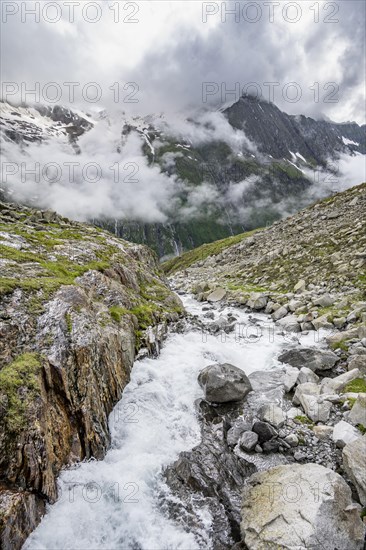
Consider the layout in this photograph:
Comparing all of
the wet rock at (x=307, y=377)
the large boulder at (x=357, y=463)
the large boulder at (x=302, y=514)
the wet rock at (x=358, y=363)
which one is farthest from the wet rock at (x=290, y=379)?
the large boulder at (x=302, y=514)

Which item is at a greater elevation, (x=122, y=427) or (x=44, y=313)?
(x=44, y=313)

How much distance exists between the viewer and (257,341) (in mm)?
27094

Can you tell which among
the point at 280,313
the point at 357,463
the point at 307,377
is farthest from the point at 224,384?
the point at 280,313

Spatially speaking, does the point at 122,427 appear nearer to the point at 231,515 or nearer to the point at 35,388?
the point at 35,388

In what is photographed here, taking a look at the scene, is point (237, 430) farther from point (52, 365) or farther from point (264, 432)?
point (52, 365)

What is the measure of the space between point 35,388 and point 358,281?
3056 centimetres

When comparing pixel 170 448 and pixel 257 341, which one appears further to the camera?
pixel 257 341

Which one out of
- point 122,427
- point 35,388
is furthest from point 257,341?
point 35,388

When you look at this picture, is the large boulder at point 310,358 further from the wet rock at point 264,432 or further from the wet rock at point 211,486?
the wet rock at point 211,486

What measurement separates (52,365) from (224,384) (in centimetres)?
995

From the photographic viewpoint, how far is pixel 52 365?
13.5m

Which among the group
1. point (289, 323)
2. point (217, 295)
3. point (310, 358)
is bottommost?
point (310, 358)

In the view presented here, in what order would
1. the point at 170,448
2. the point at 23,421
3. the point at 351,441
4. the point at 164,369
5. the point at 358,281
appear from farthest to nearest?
the point at 358,281 → the point at 164,369 → the point at 170,448 → the point at 351,441 → the point at 23,421

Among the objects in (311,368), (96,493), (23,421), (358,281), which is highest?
(358,281)
